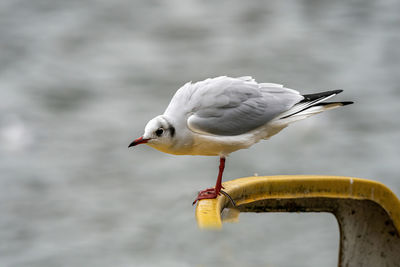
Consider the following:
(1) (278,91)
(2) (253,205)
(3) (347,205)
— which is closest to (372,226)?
(3) (347,205)

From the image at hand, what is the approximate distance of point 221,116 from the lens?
2.11m

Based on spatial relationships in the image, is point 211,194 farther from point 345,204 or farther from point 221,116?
point 345,204

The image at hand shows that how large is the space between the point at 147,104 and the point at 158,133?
12.6ft

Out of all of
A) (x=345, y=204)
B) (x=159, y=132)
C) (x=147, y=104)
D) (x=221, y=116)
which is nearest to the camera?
(x=345, y=204)

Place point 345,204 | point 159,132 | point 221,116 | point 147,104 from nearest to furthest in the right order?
point 345,204 → point 159,132 → point 221,116 → point 147,104

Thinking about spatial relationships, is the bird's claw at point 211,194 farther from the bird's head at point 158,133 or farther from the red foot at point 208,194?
the bird's head at point 158,133

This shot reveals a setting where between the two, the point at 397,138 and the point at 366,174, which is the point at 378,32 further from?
the point at 366,174

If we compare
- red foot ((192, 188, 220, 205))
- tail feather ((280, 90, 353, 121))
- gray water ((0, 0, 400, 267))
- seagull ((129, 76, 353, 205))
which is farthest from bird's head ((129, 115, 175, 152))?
gray water ((0, 0, 400, 267))

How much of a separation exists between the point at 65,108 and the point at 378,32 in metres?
3.43

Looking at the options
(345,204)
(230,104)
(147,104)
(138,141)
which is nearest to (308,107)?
(230,104)

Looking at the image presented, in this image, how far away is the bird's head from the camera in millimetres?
1951

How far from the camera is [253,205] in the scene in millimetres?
1840

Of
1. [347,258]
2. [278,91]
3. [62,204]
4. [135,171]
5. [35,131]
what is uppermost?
[35,131]

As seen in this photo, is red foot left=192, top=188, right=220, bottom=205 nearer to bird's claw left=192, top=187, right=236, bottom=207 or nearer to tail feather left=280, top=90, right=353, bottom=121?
bird's claw left=192, top=187, right=236, bottom=207
